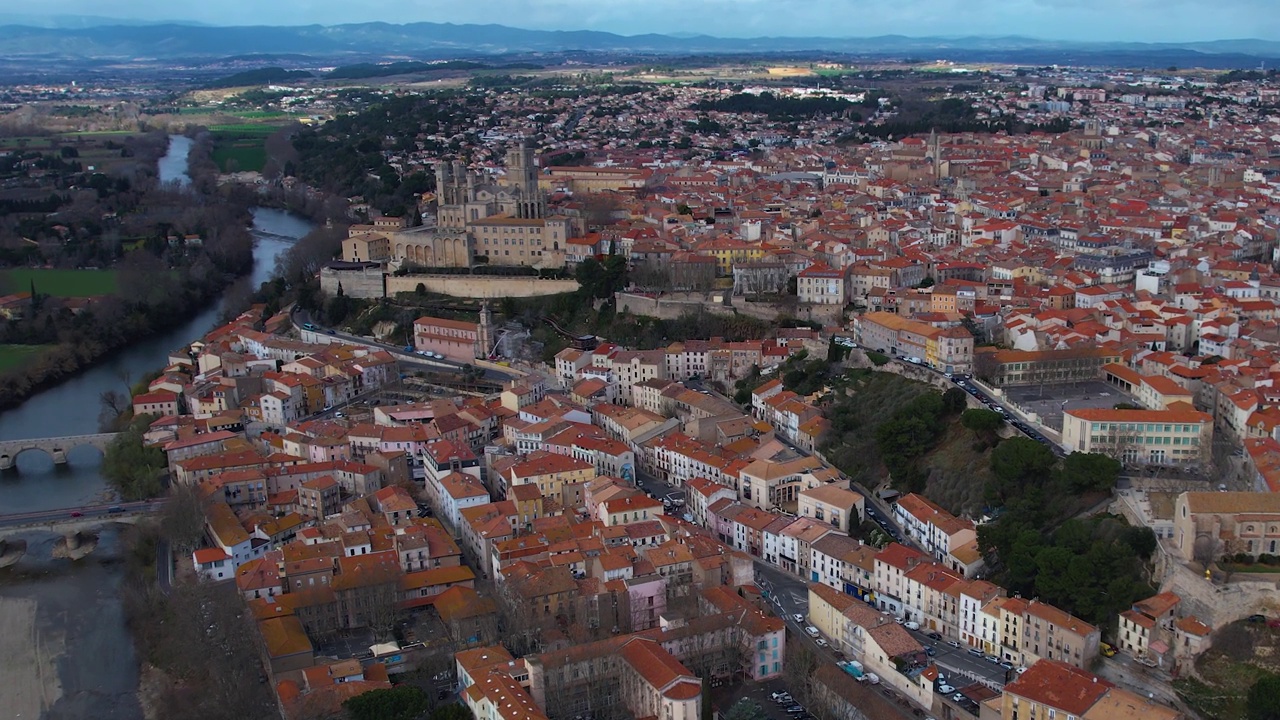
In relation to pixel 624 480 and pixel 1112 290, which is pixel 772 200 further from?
pixel 624 480

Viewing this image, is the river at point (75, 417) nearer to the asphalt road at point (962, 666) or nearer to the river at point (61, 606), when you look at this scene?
the river at point (61, 606)

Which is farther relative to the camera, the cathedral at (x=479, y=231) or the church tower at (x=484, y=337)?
the cathedral at (x=479, y=231)

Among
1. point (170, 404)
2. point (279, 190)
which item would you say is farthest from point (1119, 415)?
point (279, 190)

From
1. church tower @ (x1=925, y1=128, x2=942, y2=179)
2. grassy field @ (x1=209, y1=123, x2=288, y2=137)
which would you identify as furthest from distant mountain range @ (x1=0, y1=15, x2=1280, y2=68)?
church tower @ (x1=925, y1=128, x2=942, y2=179)

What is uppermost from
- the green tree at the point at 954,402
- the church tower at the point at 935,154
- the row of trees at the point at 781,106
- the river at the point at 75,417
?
the row of trees at the point at 781,106

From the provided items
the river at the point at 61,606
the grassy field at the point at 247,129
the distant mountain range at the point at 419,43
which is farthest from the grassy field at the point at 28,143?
the distant mountain range at the point at 419,43

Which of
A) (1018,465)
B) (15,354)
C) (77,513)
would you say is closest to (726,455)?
(1018,465)

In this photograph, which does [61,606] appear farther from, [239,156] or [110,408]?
[239,156]
